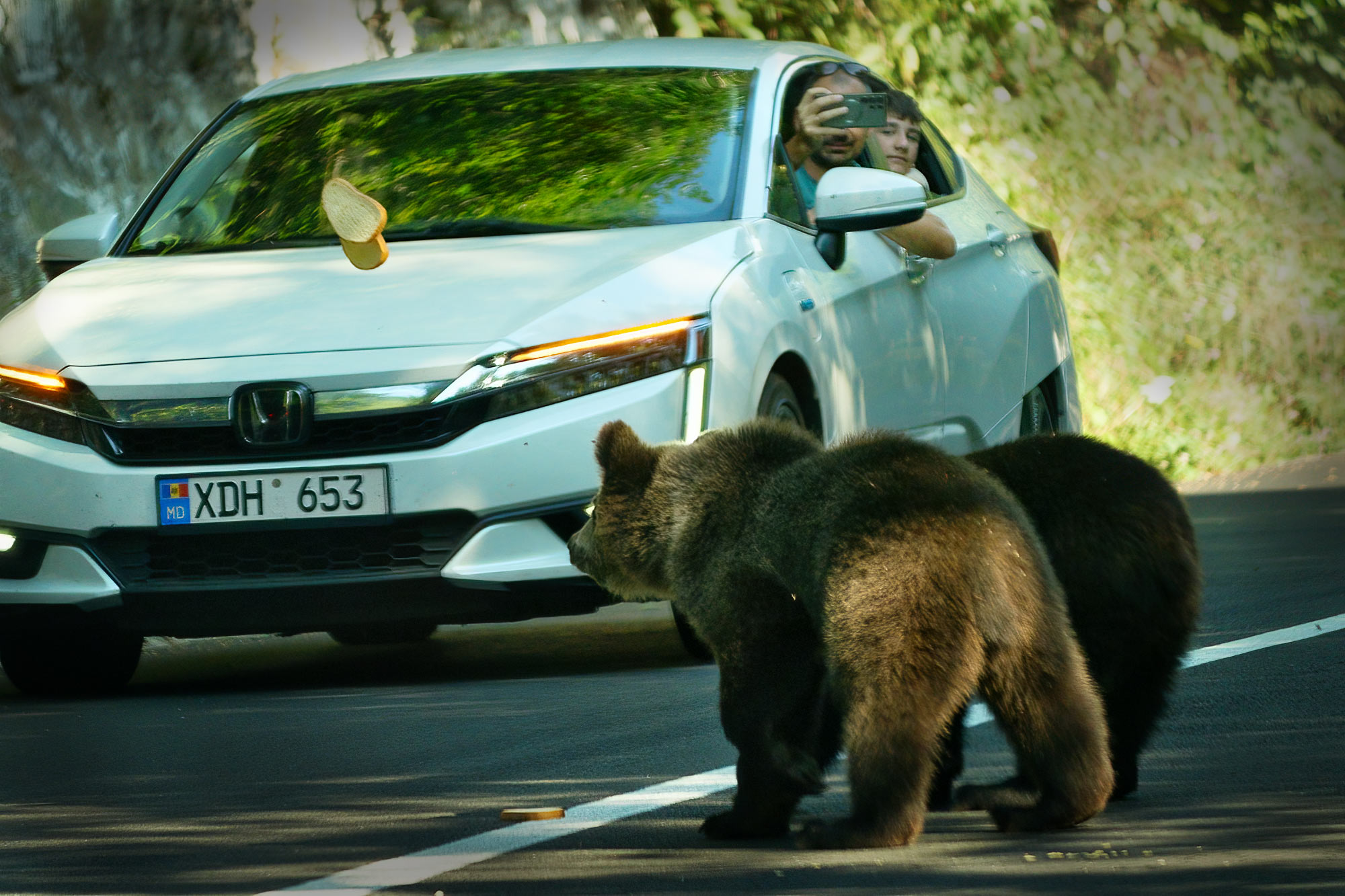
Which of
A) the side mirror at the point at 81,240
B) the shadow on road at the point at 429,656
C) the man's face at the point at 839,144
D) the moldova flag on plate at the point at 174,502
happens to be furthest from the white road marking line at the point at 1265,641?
the side mirror at the point at 81,240

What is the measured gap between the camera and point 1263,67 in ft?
58.1

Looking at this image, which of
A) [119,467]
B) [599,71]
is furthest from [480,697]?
[599,71]

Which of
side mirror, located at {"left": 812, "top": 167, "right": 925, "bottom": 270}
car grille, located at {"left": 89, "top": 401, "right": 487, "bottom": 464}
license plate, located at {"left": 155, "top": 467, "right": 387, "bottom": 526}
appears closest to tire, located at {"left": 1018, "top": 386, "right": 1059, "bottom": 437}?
side mirror, located at {"left": 812, "top": 167, "right": 925, "bottom": 270}

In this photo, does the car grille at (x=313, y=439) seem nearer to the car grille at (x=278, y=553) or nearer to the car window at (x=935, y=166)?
the car grille at (x=278, y=553)

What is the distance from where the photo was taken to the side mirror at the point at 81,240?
26.3 ft

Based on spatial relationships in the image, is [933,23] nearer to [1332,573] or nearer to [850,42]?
[850,42]

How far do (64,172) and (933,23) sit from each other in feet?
20.3

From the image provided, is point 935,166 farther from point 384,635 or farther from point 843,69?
point 384,635

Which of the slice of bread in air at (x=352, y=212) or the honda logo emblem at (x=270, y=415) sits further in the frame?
the slice of bread in air at (x=352, y=212)

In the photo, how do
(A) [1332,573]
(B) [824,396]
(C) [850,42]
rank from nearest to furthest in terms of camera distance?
(B) [824,396] → (A) [1332,573] → (C) [850,42]

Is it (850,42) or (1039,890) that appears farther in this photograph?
(850,42)

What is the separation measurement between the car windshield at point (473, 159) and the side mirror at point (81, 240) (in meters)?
0.10

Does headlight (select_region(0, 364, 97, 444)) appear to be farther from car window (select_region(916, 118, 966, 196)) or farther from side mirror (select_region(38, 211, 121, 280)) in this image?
car window (select_region(916, 118, 966, 196))

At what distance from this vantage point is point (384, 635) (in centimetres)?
873
